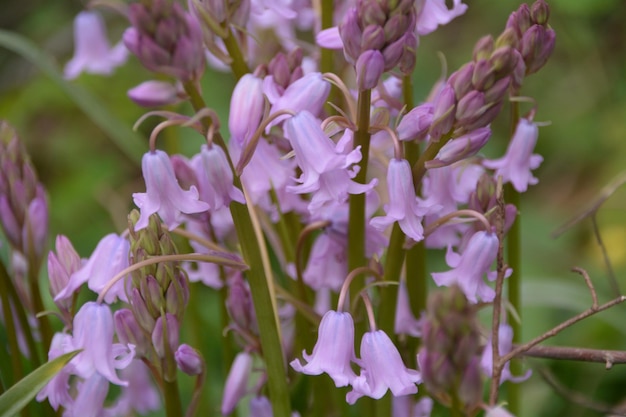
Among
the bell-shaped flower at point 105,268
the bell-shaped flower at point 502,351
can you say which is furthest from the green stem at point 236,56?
the bell-shaped flower at point 502,351

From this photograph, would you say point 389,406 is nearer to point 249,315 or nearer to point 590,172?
point 249,315

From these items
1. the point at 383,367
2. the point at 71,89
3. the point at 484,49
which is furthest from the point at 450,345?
the point at 71,89

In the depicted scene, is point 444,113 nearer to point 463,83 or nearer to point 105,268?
point 463,83

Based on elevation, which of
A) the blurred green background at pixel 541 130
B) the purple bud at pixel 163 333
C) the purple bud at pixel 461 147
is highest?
the purple bud at pixel 461 147

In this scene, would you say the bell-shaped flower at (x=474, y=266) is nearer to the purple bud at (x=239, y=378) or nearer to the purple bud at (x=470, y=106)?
the purple bud at (x=470, y=106)

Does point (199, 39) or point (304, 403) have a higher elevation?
point (199, 39)

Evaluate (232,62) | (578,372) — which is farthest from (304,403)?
(578,372)

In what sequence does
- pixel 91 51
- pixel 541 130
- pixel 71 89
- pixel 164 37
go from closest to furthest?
pixel 164 37 < pixel 71 89 < pixel 91 51 < pixel 541 130
